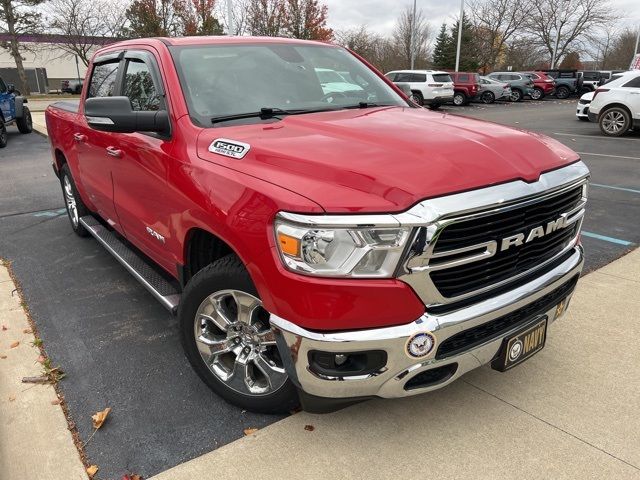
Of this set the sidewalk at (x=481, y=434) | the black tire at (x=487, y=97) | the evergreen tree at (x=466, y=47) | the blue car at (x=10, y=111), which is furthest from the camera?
the evergreen tree at (x=466, y=47)

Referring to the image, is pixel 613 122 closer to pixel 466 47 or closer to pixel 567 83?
pixel 567 83

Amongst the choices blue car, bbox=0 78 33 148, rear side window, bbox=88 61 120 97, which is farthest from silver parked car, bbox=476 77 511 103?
rear side window, bbox=88 61 120 97

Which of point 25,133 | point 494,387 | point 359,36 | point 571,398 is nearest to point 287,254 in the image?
point 494,387

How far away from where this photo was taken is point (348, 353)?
211cm

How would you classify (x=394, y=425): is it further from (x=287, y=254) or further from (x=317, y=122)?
(x=317, y=122)

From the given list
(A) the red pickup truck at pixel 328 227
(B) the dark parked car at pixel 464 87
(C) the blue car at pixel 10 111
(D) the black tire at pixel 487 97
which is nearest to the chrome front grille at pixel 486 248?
(A) the red pickup truck at pixel 328 227

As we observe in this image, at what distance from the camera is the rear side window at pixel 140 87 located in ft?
Result: 10.8

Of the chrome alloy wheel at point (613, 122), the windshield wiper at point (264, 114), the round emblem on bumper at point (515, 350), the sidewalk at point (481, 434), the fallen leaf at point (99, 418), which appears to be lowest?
the sidewalk at point (481, 434)

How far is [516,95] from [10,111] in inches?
1074

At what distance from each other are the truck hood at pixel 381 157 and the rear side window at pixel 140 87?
0.71 metres

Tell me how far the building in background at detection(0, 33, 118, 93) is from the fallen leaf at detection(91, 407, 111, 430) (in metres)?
44.9

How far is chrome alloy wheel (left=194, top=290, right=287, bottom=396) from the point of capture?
2.58 metres

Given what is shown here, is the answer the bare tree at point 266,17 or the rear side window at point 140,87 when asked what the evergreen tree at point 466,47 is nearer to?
the bare tree at point 266,17

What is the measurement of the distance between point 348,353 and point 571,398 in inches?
61.4
